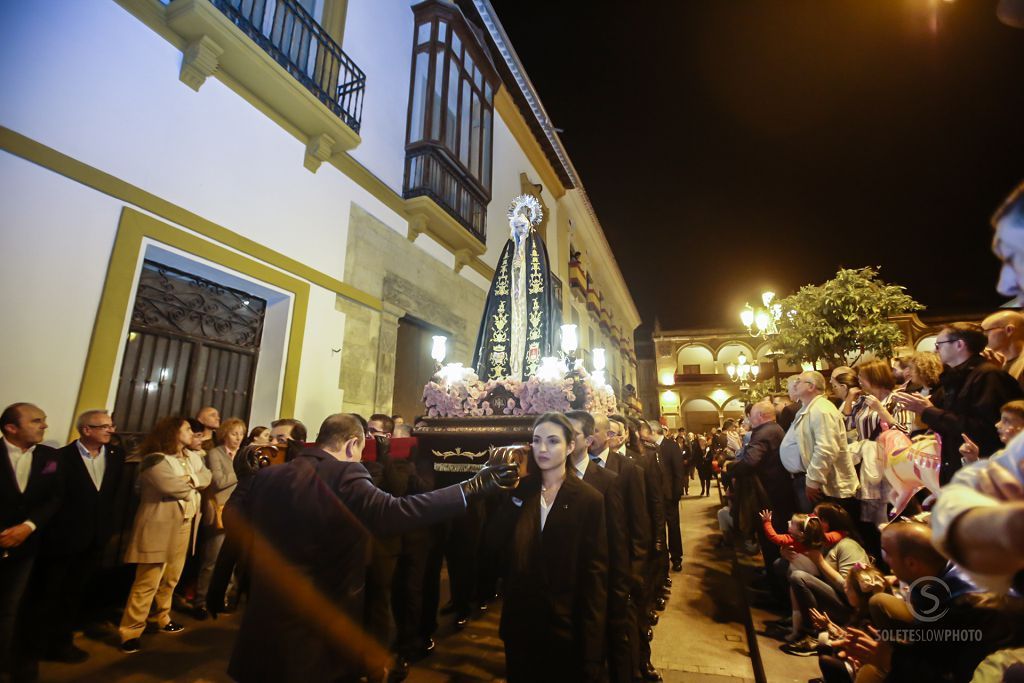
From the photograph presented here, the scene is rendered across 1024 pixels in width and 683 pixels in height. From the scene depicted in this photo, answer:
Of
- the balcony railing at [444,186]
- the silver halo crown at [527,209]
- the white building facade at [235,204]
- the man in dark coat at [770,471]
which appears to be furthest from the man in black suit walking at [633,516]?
the balcony railing at [444,186]

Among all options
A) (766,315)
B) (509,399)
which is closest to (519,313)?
(509,399)

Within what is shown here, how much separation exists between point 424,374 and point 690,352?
33.7 m

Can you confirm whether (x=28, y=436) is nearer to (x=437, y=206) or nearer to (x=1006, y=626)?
(x=1006, y=626)

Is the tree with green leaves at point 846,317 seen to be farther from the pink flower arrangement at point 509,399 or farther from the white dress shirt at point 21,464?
the white dress shirt at point 21,464

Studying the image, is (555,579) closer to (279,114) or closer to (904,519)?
(904,519)

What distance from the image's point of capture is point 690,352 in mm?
38500

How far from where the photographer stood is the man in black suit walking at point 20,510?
2.96 meters

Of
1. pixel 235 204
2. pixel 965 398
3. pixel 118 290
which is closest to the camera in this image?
pixel 965 398

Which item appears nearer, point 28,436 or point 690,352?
point 28,436

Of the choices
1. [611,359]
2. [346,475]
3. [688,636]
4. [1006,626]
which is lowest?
[688,636]

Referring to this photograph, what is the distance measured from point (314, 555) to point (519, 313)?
12.3ft

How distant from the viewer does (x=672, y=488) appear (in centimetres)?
685

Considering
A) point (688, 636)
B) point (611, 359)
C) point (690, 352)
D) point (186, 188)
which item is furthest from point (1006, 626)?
point (690, 352)

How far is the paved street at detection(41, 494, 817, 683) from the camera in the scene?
310cm
